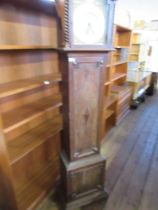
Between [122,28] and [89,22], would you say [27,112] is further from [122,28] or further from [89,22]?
[122,28]

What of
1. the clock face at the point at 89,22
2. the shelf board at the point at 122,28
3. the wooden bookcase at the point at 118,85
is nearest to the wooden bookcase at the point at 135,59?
the wooden bookcase at the point at 118,85

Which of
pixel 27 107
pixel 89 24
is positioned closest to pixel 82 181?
pixel 27 107

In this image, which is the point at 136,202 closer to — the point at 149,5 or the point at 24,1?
the point at 24,1

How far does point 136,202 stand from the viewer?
177cm

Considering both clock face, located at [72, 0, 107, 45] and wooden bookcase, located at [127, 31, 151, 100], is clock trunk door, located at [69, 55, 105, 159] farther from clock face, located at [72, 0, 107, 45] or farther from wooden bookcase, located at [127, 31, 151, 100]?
wooden bookcase, located at [127, 31, 151, 100]

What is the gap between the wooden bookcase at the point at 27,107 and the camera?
Answer: 130 centimetres

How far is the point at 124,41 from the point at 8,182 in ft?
11.6

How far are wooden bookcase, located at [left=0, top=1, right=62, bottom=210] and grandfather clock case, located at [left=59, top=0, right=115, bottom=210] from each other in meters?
0.26

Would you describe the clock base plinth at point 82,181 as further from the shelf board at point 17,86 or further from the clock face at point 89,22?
the clock face at point 89,22

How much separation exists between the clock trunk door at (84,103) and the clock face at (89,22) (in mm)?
125

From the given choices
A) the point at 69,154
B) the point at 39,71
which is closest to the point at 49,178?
the point at 69,154

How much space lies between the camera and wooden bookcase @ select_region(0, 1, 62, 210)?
130cm

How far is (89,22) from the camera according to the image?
117 cm

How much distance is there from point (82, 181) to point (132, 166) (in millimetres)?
971
